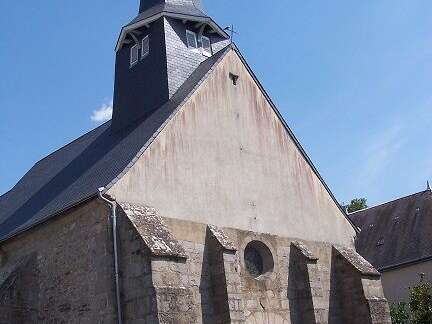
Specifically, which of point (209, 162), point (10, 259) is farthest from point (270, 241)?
point (10, 259)

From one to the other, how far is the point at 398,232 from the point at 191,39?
1288 centimetres

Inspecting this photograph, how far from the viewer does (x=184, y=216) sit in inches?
467

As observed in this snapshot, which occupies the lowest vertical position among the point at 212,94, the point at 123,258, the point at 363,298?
the point at 363,298

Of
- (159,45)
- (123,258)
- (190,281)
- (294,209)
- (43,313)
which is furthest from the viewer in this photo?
(159,45)

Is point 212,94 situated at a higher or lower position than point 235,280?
higher

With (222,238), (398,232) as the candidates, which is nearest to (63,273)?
(222,238)

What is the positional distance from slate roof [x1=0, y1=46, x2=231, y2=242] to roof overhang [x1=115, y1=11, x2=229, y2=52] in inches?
61.7

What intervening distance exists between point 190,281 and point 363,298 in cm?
499

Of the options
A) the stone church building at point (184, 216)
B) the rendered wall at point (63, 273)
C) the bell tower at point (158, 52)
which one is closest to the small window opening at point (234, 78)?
the stone church building at point (184, 216)

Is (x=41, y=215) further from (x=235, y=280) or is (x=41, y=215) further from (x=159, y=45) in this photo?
(x=159, y=45)

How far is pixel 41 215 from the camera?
12883 millimetres

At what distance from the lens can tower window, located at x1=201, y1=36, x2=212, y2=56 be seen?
53.7ft

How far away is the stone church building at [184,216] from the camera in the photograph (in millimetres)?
10797

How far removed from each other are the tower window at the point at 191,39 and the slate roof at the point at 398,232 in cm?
1206
